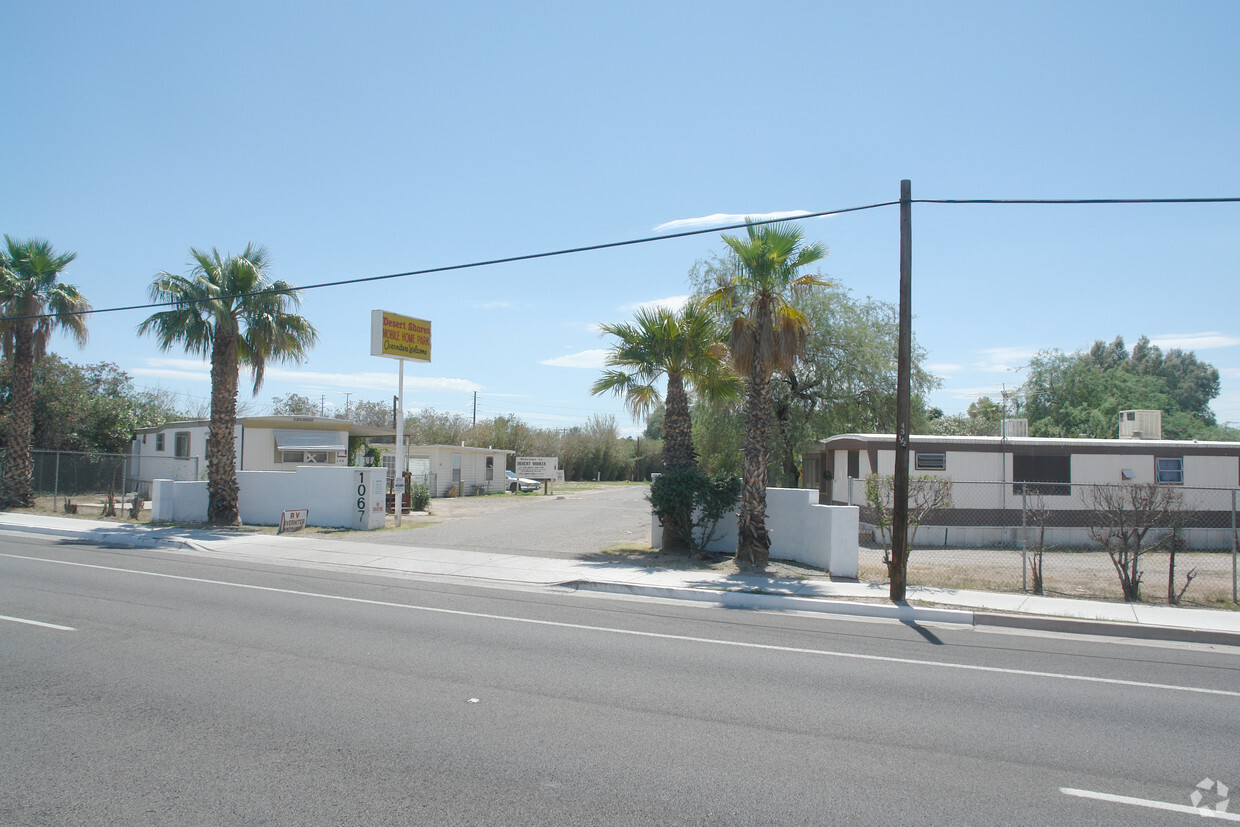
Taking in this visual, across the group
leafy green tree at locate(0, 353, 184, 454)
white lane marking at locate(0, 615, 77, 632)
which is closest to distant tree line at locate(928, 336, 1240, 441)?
white lane marking at locate(0, 615, 77, 632)

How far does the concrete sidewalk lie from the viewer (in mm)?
10570

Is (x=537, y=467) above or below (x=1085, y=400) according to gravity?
below

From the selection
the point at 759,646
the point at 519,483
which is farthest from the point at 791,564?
the point at 519,483

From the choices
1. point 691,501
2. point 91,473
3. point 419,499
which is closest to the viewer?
point 691,501

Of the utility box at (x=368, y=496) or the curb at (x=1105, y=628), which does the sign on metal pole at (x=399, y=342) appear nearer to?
the utility box at (x=368, y=496)

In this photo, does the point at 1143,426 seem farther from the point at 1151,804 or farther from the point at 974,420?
the point at 974,420

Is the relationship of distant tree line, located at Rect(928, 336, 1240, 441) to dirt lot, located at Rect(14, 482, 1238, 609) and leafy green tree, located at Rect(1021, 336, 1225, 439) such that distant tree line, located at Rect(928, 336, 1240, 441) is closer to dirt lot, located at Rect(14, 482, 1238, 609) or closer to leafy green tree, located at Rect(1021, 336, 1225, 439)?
leafy green tree, located at Rect(1021, 336, 1225, 439)

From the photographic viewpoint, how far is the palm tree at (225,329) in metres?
21.2

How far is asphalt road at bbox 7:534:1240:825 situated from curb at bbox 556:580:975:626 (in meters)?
0.80

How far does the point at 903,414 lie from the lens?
40.4 feet

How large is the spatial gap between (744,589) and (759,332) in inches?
190

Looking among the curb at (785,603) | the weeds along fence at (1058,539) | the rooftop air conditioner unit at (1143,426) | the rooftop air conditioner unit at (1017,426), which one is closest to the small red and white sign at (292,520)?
the curb at (785,603)

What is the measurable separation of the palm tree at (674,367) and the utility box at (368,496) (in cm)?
779

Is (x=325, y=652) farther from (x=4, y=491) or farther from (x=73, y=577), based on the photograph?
(x=4, y=491)
